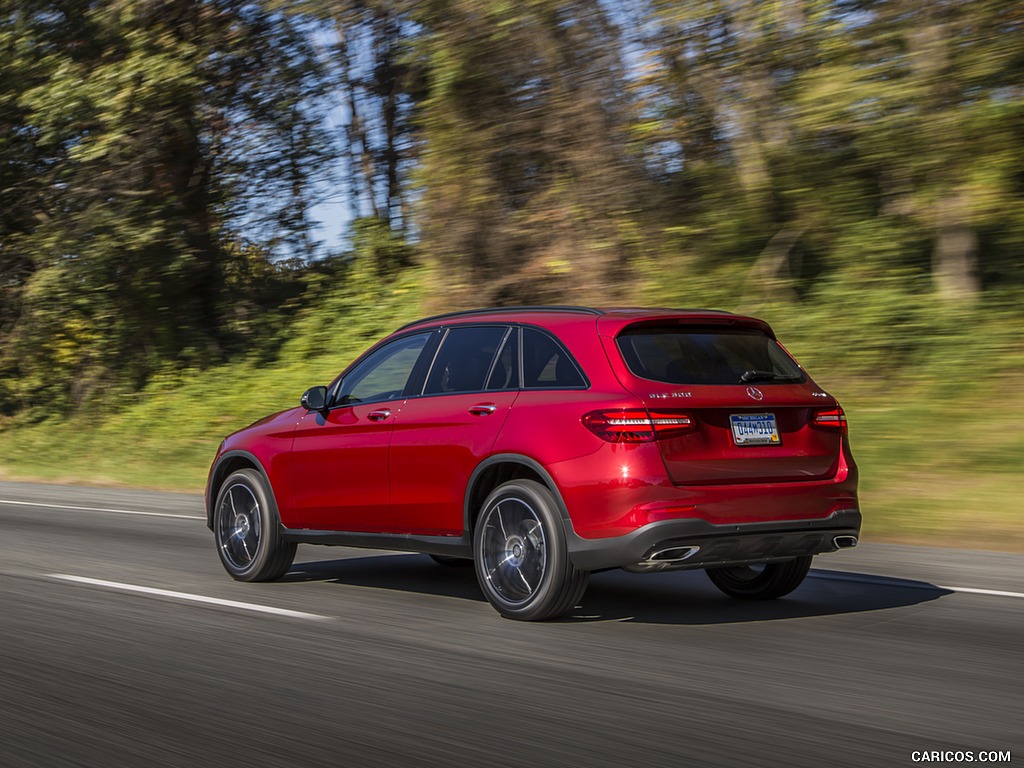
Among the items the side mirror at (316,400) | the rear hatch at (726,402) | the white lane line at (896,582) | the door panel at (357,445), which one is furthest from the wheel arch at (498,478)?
the white lane line at (896,582)

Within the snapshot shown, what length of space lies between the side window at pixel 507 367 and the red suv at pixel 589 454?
0.04 ft

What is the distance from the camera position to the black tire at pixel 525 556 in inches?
263

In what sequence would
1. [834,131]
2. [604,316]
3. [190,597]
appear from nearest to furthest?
[604,316], [190,597], [834,131]

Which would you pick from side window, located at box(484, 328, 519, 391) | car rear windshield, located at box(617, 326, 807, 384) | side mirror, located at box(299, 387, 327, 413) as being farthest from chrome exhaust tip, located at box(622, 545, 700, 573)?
side mirror, located at box(299, 387, 327, 413)

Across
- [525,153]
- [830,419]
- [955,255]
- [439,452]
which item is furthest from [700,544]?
[525,153]

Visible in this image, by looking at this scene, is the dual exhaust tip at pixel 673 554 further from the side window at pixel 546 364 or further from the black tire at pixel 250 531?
the black tire at pixel 250 531

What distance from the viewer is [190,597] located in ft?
26.3

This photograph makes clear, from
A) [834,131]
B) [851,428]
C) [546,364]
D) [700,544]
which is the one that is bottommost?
[851,428]

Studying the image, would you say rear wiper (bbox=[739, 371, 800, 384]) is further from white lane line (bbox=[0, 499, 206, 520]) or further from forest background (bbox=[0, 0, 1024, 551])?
white lane line (bbox=[0, 499, 206, 520])

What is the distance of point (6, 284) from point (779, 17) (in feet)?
62.4

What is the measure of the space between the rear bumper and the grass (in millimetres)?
3730

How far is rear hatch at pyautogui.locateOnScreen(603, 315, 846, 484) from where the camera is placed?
21.4 feet

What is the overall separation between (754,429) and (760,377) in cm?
35

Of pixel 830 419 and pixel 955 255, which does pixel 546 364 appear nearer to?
pixel 830 419
